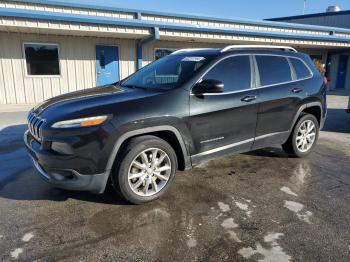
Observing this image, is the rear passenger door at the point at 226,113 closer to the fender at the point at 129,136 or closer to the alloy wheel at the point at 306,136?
the fender at the point at 129,136

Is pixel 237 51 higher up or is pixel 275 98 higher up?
pixel 237 51

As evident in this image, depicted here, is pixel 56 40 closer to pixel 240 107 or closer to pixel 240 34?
pixel 240 34

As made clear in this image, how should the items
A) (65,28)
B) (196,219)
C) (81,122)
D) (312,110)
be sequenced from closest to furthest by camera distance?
(81,122)
(196,219)
(312,110)
(65,28)

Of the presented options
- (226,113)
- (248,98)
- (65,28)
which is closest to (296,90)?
(248,98)

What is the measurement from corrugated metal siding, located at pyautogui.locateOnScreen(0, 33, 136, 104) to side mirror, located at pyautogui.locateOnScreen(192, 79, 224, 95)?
894cm

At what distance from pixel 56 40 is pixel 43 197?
869cm

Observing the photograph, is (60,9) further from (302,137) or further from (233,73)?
(302,137)

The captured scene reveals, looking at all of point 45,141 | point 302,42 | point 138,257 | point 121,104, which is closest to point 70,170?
point 45,141

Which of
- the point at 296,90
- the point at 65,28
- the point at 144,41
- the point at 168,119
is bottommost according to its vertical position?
the point at 168,119

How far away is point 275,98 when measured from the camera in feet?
14.5

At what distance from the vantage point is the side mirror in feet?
11.7

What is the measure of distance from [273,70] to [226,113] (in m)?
1.26

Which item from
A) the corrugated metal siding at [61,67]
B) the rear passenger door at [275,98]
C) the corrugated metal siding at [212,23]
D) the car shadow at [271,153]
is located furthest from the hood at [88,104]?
the corrugated metal siding at [212,23]

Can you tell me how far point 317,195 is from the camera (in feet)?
12.3
